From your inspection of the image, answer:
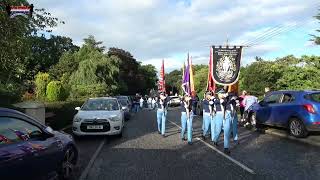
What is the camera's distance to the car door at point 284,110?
15.6 m

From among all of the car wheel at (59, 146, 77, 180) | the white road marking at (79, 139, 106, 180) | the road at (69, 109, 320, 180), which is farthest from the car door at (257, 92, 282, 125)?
the car wheel at (59, 146, 77, 180)

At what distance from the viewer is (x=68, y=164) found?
27.9 feet

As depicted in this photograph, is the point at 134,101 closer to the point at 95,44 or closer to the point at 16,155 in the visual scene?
the point at 95,44

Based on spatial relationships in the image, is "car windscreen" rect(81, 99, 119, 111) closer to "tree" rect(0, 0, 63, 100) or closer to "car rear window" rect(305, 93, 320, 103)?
"tree" rect(0, 0, 63, 100)

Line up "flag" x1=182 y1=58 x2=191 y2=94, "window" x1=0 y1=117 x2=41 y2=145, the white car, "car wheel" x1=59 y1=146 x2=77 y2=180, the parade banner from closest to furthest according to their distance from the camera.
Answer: "window" x1=0 y1=117 x2=41 y2=145, "car wheel" x1=59 y1=146 x2=77 y2=180, the white car, the parade banner, "flag" x1=182 y1=58 x2=191 y2=94

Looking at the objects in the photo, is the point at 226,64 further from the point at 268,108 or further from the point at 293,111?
the point at 293,111

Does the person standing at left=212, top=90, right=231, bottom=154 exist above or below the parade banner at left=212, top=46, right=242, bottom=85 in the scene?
below

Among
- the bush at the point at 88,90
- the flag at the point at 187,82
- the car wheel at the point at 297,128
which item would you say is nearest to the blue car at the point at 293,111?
the car wheel at the point at 297,128

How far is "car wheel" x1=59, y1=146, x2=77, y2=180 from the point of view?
26.9 ft

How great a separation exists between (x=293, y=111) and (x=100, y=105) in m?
6.83

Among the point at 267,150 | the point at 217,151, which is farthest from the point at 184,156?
the point at 267,150

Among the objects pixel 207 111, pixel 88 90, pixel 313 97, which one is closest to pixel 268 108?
pixel 313 97

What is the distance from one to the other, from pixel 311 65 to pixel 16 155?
33.8 metres

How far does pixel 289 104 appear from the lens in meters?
15.7
